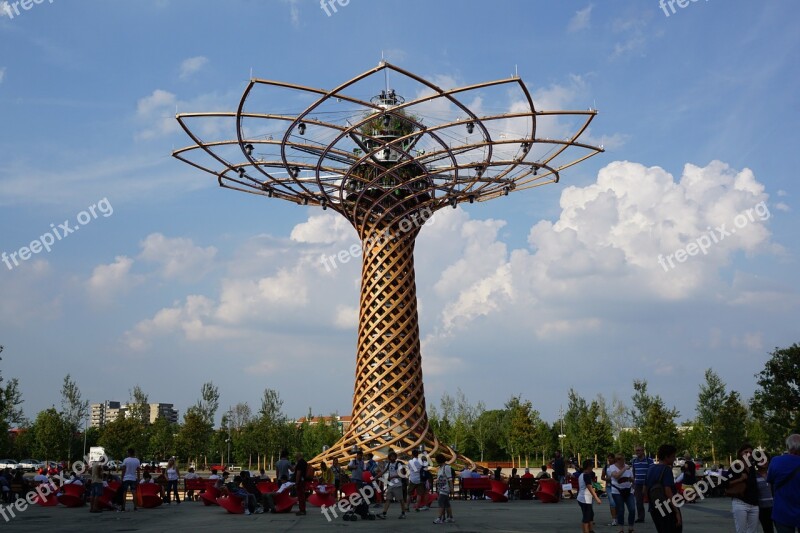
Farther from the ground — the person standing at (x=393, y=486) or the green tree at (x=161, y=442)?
the green tree at (x=161, y=442)

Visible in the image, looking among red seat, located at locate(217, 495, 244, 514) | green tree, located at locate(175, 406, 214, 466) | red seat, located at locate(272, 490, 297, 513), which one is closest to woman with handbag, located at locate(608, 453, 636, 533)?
red seat, located at locate(272, 490, 297, 513)

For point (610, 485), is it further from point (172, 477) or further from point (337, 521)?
point (172, 477)

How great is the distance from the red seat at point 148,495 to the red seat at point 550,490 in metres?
9.90

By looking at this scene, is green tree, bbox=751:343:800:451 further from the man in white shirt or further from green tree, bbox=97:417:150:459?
green tree, bbox=97:417:150:459

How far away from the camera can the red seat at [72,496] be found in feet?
60.0

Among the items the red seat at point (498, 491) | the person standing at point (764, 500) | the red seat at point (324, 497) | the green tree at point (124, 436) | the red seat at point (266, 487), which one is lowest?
the red seat at point (498, 491)

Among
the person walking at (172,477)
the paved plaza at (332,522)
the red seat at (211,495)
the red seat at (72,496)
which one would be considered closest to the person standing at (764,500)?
the paved plaza at (332,522)

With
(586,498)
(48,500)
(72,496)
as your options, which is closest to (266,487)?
(72,496)

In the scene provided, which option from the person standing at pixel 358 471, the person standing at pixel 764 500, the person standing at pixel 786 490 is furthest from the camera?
the person standing at pixel 358 471

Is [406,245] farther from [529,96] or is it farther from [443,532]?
[443,532]

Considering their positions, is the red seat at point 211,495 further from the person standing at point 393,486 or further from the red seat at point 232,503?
the person standing at point 393,486

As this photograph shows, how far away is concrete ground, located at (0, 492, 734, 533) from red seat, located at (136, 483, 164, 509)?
497 mm

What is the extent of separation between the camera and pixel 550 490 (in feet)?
63.7

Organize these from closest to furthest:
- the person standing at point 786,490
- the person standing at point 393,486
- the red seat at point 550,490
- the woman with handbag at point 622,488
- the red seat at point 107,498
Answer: the person standing at point 786,490, the woman with handbag at point 622,488, the person standing at point 393,486, the red seat at point 107,498, the red seat at point 550,490
